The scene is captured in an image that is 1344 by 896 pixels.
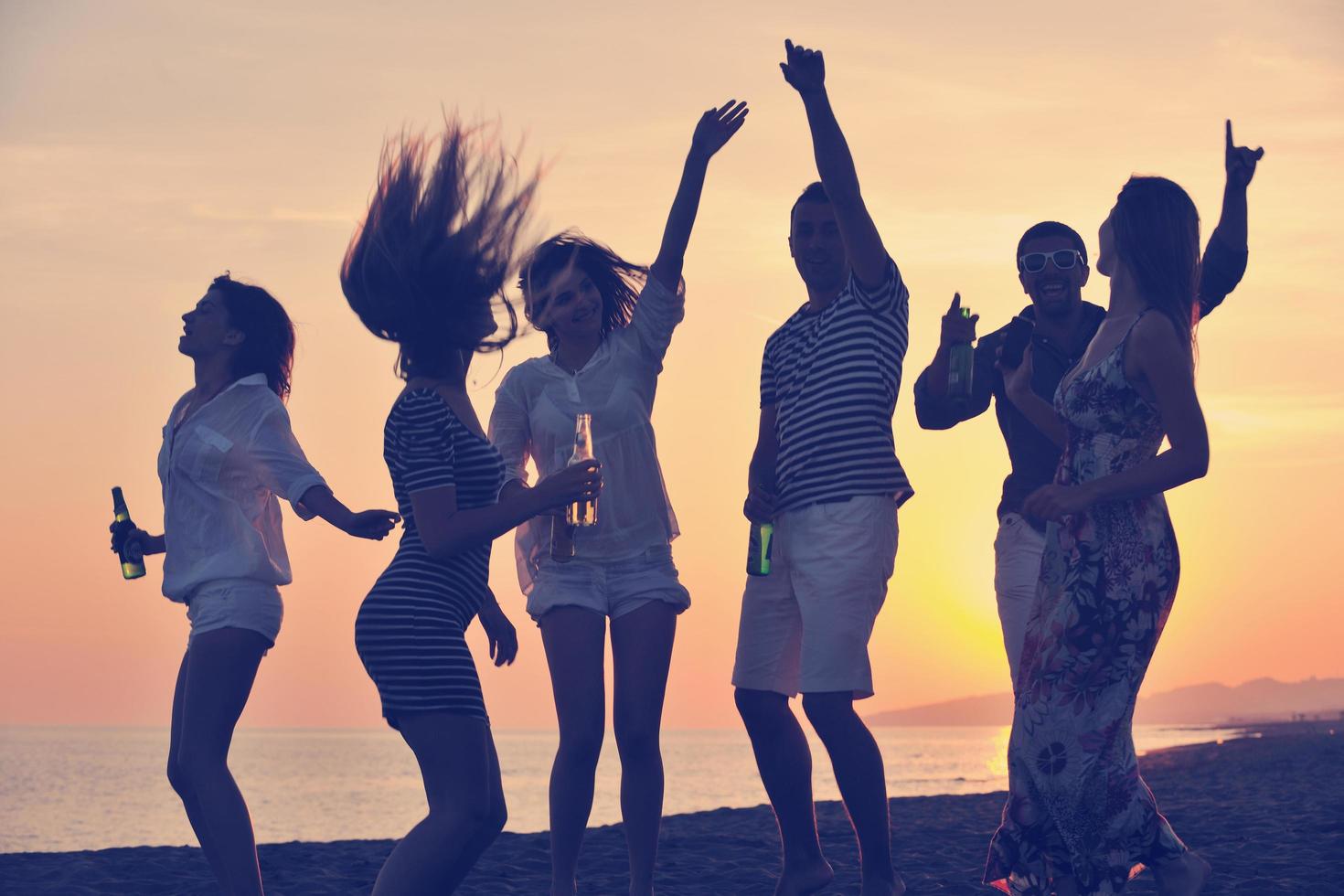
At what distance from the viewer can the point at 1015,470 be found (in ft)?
20.9

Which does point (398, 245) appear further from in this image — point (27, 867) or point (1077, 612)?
point (27, 867)

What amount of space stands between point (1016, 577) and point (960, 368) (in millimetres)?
1010

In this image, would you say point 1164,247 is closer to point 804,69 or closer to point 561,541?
point 804,69

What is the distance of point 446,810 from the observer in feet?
13.5

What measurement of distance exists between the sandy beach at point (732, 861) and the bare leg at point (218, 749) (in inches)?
96.4

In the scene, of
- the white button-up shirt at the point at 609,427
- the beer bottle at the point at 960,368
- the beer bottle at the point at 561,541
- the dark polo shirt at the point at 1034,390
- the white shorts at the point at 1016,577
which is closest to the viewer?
the beer bottle at the point at 561,541

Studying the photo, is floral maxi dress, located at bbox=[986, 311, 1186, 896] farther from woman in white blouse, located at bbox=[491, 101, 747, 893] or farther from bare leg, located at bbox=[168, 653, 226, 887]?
bare leg, located at bbox=[168, 653, 226, 887]

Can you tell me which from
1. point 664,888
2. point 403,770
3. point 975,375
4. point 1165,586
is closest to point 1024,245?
point 975,375

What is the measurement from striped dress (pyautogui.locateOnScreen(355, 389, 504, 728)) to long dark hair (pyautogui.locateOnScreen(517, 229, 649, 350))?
152 cm

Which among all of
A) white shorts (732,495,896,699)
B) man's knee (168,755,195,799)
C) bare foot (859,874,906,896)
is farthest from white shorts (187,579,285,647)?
bare foot (859,874,906,896)

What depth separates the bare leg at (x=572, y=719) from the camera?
5.45 metres

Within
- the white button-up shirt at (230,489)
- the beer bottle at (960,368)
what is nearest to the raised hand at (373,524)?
the white button-up shirt at (230,489)

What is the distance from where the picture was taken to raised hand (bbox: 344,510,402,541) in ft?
16.3

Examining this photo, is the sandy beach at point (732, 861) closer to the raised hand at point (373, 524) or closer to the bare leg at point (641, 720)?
the bare leg at point (641, 720)
